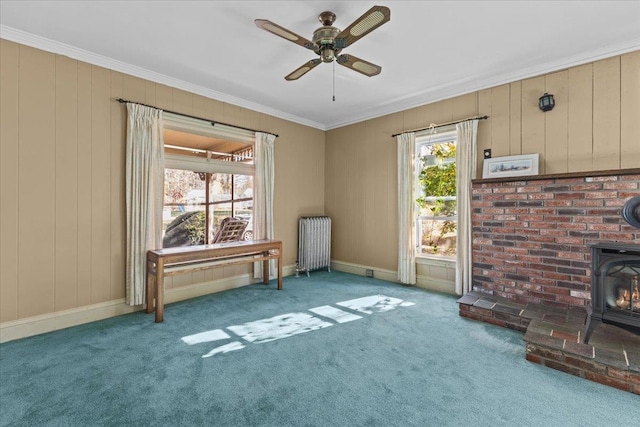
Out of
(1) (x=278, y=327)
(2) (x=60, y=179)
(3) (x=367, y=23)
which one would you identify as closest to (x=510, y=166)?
(3) (x=367, y=23)

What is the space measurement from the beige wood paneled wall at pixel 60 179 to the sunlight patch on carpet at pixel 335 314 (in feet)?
7.39

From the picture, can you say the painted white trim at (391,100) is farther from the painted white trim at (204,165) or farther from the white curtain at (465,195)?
the painted white trim at (204,165)

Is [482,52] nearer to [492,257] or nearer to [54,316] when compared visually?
[492,257]

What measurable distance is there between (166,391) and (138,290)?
70.1 inches

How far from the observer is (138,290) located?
10.7 feet

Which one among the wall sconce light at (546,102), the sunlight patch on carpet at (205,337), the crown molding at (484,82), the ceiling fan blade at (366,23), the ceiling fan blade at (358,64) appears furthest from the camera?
the wall sconce light at (546,102)

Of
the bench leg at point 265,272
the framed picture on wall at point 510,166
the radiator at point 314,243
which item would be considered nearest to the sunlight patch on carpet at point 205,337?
the bench leg at point 265,272

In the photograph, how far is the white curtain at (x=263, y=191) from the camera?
14.8ft

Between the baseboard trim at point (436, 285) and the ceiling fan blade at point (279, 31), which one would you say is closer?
the ceiling fan blade at point (279, 31)

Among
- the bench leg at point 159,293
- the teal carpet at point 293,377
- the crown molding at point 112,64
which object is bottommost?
the teal carpet at point 293,377

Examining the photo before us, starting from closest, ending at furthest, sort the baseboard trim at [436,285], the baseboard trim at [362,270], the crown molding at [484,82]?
the crown molding at [484,82] < the baseboard trim at [436,285] < the baseboard trim at [362,270]

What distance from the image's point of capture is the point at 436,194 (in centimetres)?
426

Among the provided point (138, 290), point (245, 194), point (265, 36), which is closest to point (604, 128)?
point (265, 36)

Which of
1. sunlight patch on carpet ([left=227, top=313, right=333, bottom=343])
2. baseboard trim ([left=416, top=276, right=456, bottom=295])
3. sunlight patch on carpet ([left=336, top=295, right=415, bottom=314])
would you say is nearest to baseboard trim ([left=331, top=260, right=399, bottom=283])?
baseboard trim ([left=416, top=276, right=456, bottom=295])
